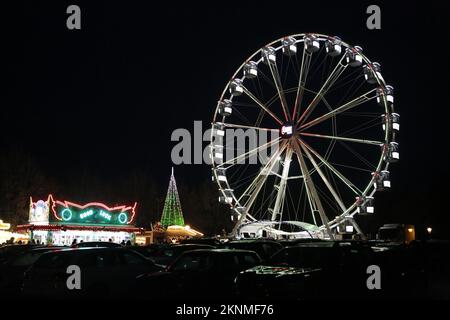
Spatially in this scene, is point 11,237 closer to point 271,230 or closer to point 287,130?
point 271,230

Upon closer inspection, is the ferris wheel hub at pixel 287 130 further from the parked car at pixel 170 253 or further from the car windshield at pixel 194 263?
the car windshield at pixel 194 263

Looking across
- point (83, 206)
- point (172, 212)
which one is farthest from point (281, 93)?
point (172, 212)

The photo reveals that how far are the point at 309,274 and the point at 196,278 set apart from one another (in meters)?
2.70

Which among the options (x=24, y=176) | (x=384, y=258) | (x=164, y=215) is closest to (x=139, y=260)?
(x=384, y=258)

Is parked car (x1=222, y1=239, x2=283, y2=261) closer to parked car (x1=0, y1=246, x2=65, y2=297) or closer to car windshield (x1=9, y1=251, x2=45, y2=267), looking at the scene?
parked car (x1=0, y1=246, x2=65, y2=297)

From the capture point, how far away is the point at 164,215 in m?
68.1

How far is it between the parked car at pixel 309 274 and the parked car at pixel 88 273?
3.18m

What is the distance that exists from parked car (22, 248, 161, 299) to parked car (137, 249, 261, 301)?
2.45ft

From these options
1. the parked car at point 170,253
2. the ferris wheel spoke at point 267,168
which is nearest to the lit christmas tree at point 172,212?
the ferris wheel spoke at point 267,168

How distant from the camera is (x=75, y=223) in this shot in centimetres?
4153

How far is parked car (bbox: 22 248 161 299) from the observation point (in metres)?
13.2

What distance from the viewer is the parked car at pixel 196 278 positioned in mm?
13039

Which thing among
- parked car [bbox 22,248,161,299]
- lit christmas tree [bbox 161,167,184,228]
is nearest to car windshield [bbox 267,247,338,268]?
parked car [bbox 22,248,161,299]
